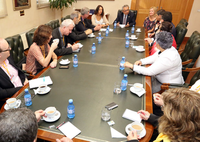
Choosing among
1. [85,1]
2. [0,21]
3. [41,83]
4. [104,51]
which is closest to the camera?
[41,83]

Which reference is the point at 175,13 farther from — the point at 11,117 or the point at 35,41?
the point at 11,117

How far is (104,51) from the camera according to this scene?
9.32 ft

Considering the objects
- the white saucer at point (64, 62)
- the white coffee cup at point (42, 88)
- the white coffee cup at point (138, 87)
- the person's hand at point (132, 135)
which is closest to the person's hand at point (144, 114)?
the person's hand at point (132, 135)

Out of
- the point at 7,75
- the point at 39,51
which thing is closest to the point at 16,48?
the point at 39,51

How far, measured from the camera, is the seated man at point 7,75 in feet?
5.94

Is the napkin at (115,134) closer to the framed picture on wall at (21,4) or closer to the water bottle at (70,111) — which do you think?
the water bottle at (70,111)

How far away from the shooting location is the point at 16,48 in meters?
2.71

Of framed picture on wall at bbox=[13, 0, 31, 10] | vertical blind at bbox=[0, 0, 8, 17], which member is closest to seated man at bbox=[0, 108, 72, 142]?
vertical blind at bbox=[0, 0, 8, 17]

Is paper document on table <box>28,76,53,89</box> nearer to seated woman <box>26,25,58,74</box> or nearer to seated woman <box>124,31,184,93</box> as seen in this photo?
seated woman <box>26,25,58,74</box>

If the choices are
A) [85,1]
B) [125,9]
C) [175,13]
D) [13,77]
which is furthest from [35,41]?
[175,13]

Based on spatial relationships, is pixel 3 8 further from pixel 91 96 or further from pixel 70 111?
pixel 70 111

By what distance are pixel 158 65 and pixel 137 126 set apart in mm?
1039

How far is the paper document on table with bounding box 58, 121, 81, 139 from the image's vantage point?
1208 millimetres

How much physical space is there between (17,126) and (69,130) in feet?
1.58
